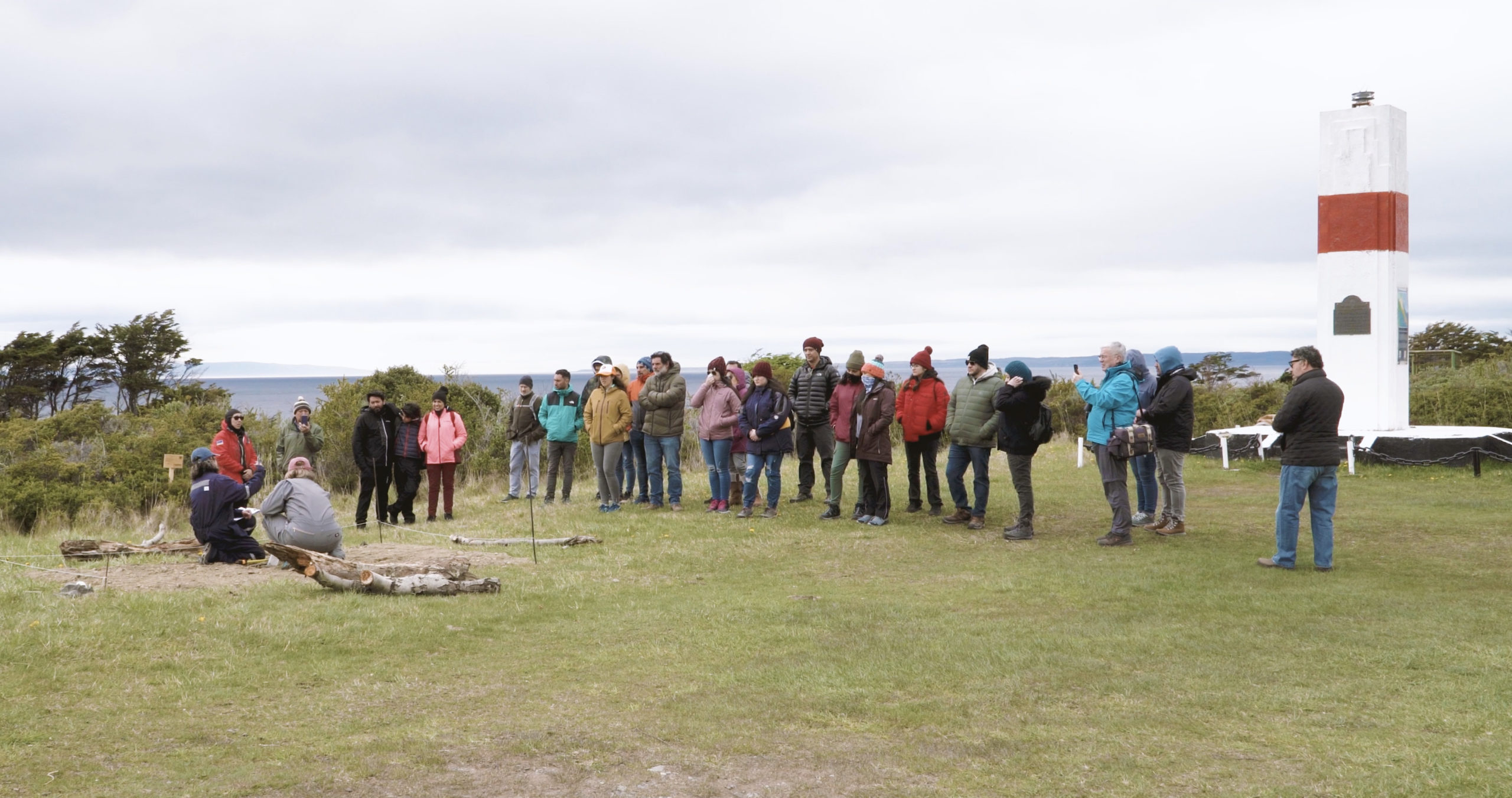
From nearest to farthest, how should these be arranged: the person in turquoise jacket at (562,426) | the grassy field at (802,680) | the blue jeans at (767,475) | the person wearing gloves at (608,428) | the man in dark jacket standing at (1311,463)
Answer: the grassy field at (802,680)
the man in dark jacket standing at (1311,463)
the blue jeans at (767,475)
the person wearing gloves at (608,428)
the person in turquoise jacket at (562,426)

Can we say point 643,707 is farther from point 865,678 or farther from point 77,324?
point 77,324

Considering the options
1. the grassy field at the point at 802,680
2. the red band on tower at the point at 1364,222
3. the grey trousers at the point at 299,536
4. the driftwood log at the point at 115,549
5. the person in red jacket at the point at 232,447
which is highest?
the red band on tower at the point at 1364,222

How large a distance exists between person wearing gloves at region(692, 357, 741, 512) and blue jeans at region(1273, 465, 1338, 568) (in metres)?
5.86

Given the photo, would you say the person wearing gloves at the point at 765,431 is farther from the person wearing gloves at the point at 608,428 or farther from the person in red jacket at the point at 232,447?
the person in red jacket at the point at 232,447

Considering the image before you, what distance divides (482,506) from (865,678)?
10337 mm

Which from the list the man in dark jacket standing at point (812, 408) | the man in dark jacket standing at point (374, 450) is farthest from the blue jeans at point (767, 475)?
the man in dark jacket standing at point (374, 450)

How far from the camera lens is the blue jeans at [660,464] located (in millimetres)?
13391

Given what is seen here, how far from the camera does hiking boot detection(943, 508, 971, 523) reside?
11.9 m

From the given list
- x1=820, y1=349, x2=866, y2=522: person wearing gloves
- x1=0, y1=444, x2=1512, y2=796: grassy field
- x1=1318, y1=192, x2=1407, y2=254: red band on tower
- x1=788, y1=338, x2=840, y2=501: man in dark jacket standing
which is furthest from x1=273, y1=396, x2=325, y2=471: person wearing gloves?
x1=1318, y1=192, x2=1407, y2=254: red band on tower

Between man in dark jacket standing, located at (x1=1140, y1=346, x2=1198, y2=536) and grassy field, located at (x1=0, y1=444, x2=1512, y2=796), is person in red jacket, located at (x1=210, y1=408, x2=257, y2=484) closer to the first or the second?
grassy field, located at (x1=0, y1=444, x2=1512, y2=796)

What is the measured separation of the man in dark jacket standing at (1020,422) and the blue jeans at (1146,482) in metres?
1.14

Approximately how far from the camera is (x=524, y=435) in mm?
15641

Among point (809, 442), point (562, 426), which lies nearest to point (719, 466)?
point (809, 442)

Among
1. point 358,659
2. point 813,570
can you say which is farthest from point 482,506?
point 358,659
